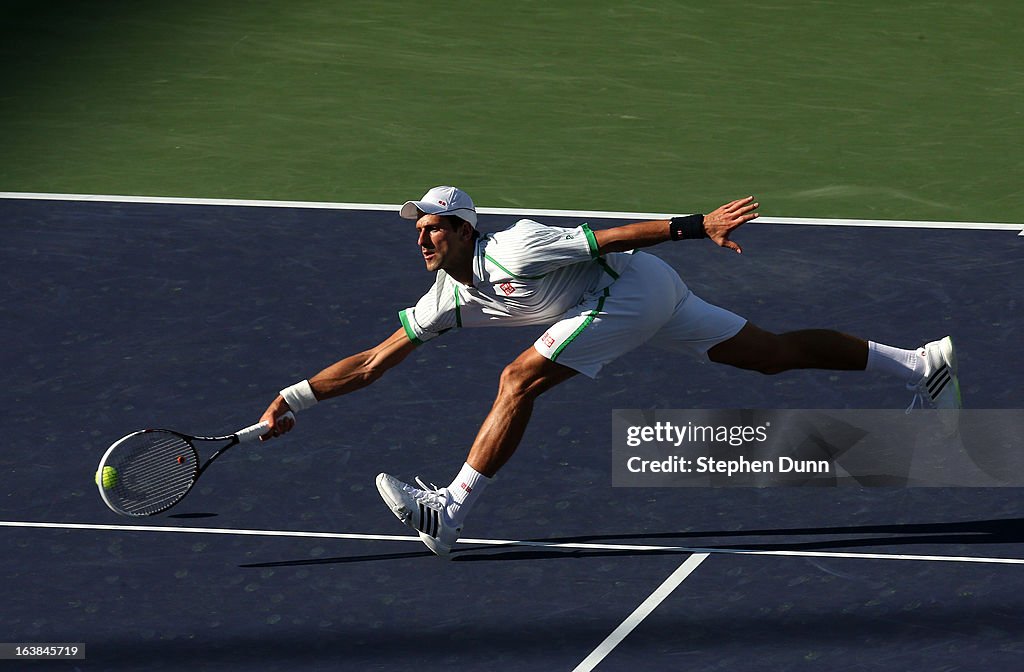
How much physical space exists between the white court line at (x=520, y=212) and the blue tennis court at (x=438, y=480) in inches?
6.6

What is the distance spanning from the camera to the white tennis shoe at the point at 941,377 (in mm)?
11055

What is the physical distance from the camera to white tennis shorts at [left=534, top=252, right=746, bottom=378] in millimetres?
10031

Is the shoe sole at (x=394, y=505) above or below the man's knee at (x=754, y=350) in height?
below

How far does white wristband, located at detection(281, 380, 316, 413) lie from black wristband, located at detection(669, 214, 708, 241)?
1961mm

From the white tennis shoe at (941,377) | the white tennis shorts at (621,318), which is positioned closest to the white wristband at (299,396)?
the white tennis shorts at (621,318)

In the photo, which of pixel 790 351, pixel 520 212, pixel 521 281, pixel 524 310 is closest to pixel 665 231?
pixel 521 281

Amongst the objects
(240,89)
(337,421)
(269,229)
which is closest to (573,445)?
(337,421)

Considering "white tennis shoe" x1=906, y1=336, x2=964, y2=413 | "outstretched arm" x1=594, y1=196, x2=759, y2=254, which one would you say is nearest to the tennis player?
"outstretched arm" x1=594, y1=196, x2=759, y2=254

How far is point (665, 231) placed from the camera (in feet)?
31.9

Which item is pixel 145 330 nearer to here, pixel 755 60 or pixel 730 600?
pixel 730 600

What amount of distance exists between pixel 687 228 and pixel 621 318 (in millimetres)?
670

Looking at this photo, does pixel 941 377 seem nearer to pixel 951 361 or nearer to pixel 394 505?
pixel 951 361

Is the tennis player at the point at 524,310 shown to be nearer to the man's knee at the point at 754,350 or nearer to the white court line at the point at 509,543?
the man's knee at the point at 754,350

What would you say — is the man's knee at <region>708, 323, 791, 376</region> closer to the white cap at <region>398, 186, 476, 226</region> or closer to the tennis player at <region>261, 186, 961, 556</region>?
the tennis player at <region>261, 186, 961, 556</region>
